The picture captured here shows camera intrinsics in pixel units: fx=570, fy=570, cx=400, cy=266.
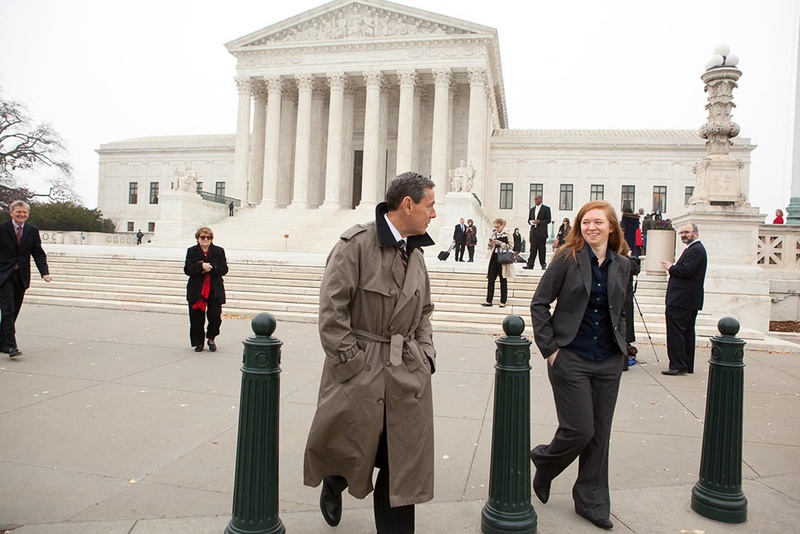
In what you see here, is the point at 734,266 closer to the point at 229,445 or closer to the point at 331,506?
the point at 229,445

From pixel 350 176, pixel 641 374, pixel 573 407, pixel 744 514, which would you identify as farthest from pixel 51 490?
pixel 350 176

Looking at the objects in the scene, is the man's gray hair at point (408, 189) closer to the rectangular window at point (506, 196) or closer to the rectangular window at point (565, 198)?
the rectangular window at point (506, 196)

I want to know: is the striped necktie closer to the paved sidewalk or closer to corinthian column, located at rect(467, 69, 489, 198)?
the paved sidewalk

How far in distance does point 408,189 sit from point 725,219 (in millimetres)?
11892

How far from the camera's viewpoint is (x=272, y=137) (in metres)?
44.5

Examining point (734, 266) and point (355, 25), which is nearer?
point (734, 266)

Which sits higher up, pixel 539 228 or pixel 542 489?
pixel 539 228

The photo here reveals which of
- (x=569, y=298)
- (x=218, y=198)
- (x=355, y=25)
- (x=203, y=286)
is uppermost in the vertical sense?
(x=355, y=25)

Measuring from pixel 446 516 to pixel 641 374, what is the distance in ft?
17.4

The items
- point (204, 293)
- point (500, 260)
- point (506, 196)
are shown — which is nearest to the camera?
point (204, 293)

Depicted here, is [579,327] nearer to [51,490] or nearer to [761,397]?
[51,490]

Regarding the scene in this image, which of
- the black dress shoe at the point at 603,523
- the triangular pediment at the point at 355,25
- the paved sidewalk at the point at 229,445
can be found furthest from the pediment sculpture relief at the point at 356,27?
the black dress shoe at the point at 603,523

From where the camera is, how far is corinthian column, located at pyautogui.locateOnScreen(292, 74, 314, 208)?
1706 inches

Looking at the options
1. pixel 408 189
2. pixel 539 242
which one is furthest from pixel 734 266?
pixel 408 189
